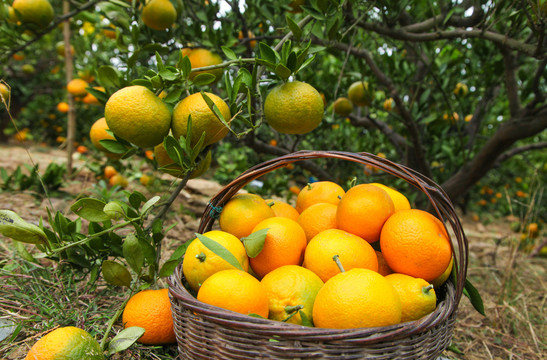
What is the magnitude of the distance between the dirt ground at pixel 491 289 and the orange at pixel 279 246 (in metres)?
0.73

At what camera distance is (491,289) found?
2.34 meters

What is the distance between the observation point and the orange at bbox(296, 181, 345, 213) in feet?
4.66

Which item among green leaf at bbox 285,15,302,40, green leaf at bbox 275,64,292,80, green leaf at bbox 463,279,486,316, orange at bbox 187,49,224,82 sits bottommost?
green leaf at bbox 463,279,486,316

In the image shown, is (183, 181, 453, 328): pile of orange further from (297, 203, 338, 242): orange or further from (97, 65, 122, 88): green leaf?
(97, 65, 122, 88): green leaf

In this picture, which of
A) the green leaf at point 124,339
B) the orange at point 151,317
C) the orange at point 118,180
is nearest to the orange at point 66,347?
the green leaf at point 124,339

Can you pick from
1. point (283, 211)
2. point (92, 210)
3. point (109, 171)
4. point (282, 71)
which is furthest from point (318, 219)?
point (109, 171)

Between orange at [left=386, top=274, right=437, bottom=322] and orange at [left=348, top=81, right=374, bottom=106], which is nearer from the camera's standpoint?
orange at [left=386, top=274, right=437, bottom=322]

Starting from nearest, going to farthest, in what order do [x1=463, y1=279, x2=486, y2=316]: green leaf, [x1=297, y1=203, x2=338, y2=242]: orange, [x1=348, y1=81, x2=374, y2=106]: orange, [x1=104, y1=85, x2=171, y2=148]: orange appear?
1. [x1=104, y1=85, x2=171, y2=148]: orange
2. [x1=463, y1=279, x2=486, y2=316]: green leaf
3. [x1=297, y1=203, x2=338, y2=242]: orange
4. [x1=348, y1=81, x2=374, y2=106]: orange

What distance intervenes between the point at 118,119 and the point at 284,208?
656 mm

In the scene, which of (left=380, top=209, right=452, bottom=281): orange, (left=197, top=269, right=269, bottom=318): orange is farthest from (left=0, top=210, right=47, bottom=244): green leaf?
(left=380, top=209, right=452, bottom=281): orange

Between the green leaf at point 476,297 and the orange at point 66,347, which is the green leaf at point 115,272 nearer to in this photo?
the orange at point 66,347

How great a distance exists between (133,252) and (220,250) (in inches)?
13.3

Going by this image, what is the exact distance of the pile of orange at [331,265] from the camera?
915 millimetres

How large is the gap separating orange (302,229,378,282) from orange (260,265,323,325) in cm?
5
